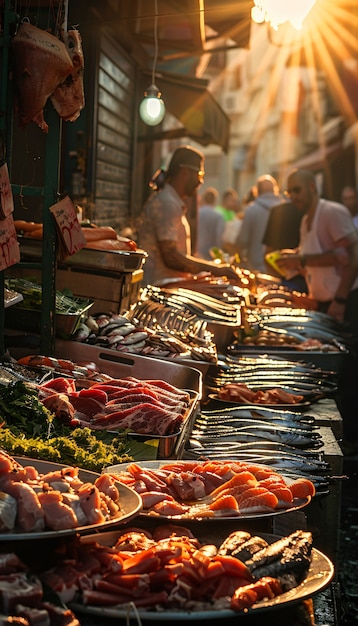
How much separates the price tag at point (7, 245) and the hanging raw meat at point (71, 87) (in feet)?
2.63

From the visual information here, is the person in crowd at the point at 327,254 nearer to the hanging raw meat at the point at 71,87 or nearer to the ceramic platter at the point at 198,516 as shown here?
the hanging raw meat at the point at 71,87

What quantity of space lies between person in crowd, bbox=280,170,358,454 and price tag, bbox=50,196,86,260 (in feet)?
19.8

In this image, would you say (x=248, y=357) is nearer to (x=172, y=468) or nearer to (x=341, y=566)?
(x=341, y=566)

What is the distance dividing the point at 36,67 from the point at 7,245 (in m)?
0.97

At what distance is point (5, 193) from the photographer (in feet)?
16.2

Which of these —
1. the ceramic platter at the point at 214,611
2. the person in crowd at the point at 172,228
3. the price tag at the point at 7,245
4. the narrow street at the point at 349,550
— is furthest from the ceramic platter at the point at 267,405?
the person in crowd at the point at 172,228

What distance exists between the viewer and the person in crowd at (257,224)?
1606 centimetres

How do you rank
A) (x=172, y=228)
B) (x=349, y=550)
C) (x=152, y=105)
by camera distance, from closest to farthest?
(x=349, y=550) → (x=172, y=228) → (x=152, y=105)

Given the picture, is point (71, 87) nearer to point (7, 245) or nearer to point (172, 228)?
point (7, 245)

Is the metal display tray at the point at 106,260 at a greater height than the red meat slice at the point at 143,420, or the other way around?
the metal display tray at the point at 106,260

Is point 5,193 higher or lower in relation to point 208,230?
higher

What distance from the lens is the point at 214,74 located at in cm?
6675

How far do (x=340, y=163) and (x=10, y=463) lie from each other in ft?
88.8

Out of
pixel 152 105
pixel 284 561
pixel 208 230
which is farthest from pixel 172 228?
pixel 208 230
